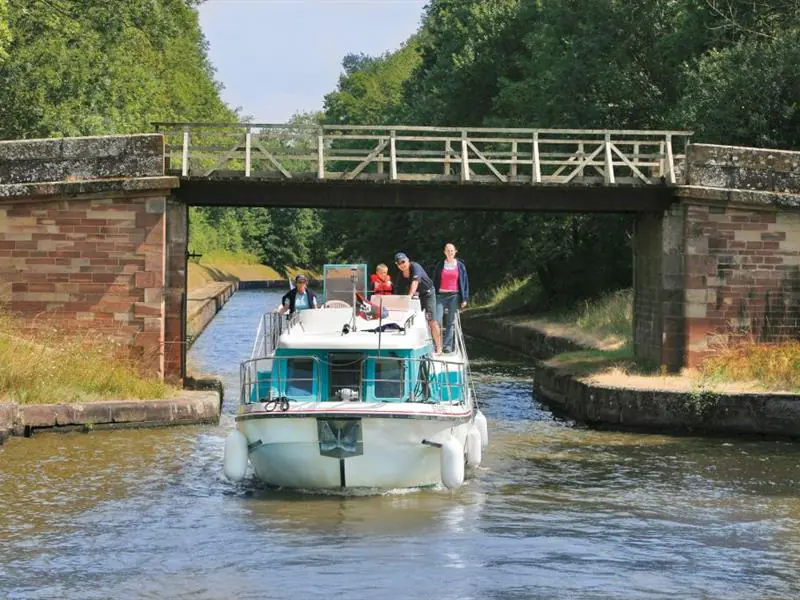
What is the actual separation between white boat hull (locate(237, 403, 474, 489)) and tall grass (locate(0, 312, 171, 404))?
25.2 ft

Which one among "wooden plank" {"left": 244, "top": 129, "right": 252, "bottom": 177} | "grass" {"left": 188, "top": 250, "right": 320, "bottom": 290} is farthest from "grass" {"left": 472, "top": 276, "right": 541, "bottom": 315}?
"grass" {"left": 188, "top": 250, "right": 320, "bottom": 290}

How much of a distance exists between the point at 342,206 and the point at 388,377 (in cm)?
1149

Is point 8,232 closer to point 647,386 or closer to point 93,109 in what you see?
point 647,386

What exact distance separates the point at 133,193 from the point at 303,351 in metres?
10.6

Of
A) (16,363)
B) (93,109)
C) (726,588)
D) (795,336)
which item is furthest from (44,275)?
(93,109)

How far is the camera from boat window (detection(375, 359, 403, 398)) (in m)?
21.0

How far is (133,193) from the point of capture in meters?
30.5

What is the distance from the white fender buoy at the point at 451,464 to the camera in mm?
20062

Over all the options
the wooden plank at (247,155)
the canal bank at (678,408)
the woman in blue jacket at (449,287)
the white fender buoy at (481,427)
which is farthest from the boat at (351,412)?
the wooden plank at (247,155)

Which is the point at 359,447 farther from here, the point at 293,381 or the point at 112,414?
the point at 112,414

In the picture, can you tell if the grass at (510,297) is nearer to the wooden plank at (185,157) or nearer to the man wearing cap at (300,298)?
the wooden plank at (185,157)

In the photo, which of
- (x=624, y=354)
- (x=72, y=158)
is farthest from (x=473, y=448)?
(x=624, y=354)

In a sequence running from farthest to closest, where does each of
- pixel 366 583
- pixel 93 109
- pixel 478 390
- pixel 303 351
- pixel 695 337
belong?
pixel 93 109 → pixel 478 390 → pixel 695 337 → pixel 303 351 → pixel 366 583

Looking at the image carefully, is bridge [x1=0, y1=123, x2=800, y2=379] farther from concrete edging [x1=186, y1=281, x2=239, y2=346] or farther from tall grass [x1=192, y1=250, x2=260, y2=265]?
tall grass [x1=192, y1=250, x2=260, y2=265]
